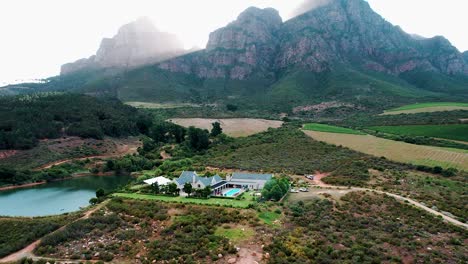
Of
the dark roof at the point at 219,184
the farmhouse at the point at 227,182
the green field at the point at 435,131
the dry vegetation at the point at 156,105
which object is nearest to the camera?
the farmhouse at the point at 227,182

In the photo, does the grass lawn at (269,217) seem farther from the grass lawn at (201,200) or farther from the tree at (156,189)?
the tree at (156,189)

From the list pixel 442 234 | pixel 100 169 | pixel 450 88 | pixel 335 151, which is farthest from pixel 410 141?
pixel 450 88

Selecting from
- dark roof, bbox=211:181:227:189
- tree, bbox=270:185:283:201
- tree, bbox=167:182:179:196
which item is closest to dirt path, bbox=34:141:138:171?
tree, bbox=167:182:179:196

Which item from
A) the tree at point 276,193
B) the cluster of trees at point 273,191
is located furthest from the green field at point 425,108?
the tree at point 276,193

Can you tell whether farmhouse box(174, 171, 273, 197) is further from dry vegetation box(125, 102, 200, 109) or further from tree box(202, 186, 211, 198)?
dry vegetation box(125, 102, 200, 109)

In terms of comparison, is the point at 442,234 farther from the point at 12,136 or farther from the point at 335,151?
the point at 12,136
